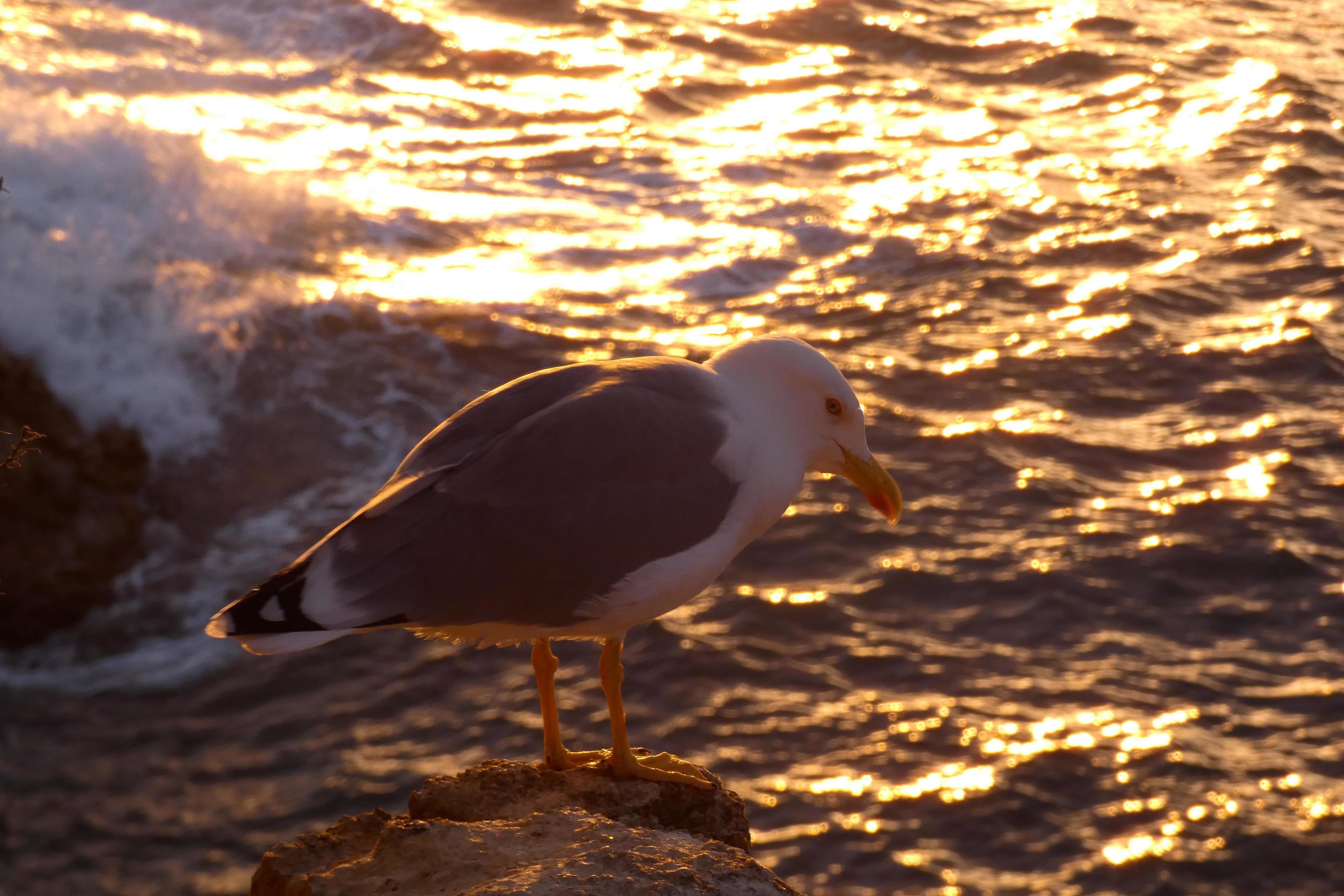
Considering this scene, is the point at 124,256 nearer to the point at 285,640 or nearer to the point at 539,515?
the point at 539,515

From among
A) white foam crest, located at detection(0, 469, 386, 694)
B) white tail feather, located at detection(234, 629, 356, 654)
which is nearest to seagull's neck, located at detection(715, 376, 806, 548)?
white tail feather, located at detection(234, 629, 356, 654)

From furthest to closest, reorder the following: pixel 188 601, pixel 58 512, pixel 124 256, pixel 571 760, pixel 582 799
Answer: pixel 124 256
pixel 58 512
pixel 188 601
pixel 571 760
pixel 582 799

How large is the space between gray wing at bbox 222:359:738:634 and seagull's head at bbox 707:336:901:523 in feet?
1.15

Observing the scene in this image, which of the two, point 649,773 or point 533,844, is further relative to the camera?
point 649,773

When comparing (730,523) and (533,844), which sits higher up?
(730,523)

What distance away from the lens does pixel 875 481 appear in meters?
4.92

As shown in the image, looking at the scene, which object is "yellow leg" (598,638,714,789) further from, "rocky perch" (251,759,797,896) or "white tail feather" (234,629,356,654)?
"white tail feather" (234,629,356,654)

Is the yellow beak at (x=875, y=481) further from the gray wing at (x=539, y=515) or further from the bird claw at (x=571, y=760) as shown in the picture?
the bird claw at (x=571, y=760)

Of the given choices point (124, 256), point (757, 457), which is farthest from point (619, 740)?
point (124, 256)

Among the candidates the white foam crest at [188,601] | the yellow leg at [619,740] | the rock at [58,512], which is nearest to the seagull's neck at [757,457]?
the yellow leg at [619,740]

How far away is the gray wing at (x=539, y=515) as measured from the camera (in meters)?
4.37

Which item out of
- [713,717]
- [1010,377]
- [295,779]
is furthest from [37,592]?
[1010,377]

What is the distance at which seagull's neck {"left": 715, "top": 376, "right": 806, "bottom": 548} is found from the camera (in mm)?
4625

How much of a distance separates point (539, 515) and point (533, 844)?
0.98 m
